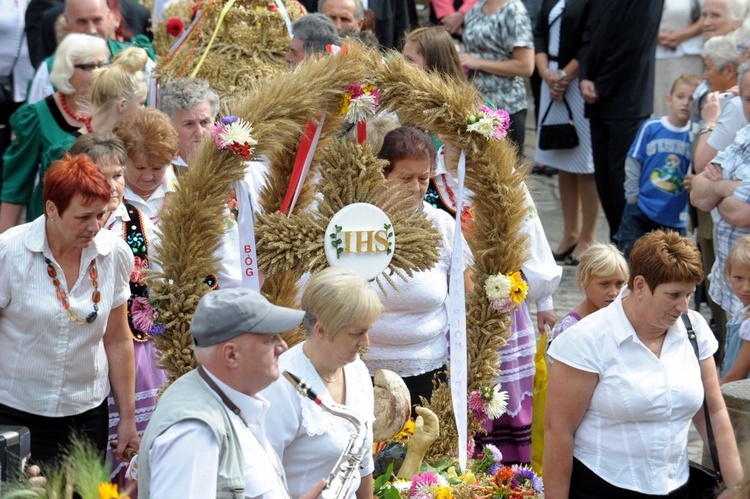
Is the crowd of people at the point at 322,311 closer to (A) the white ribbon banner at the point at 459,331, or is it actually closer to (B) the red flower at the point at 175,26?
(A) the white ribbon banner at the point at 459,331

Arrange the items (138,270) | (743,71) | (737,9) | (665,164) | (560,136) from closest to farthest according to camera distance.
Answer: (138,270)
(743,71)
(665,164)
(737,9)
(560,136)

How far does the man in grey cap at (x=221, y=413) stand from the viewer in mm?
2779

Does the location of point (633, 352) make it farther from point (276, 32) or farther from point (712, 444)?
point (276, 32)

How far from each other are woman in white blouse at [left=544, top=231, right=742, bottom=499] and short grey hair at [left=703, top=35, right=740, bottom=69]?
11.1ft

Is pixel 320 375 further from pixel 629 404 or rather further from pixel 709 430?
pixel 709 430

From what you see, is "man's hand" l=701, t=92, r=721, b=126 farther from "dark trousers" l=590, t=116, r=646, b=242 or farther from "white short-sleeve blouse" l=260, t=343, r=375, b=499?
"white short-sleeve blouse" l=260, t=343, r=375, b=499

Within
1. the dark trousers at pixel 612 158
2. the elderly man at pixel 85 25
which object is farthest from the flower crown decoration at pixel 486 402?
the dark trousers at pixel 612 158

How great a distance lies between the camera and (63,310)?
14.1 feet

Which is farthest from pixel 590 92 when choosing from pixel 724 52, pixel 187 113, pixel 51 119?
pixel 51 119

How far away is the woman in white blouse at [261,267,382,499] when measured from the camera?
11.4 ft

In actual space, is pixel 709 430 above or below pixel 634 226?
above

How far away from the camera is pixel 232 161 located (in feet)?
13.8

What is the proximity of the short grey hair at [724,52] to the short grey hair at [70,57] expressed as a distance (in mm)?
3806

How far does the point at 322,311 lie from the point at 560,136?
6.01m
